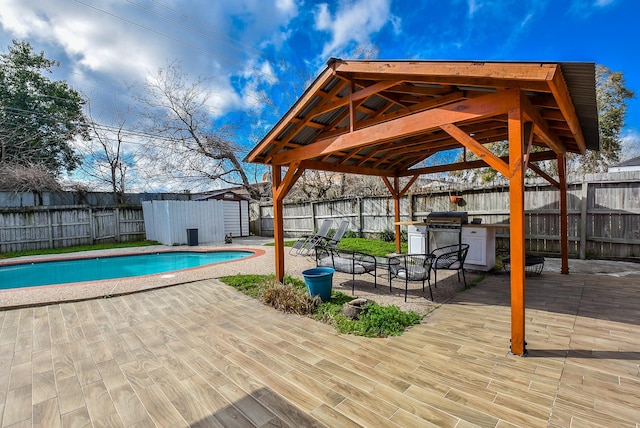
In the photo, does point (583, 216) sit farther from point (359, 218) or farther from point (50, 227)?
point (50, 227)

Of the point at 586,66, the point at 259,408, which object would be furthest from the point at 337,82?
the point at 259,408

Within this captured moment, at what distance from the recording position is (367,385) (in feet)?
7.37

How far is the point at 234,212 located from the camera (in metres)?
14.9

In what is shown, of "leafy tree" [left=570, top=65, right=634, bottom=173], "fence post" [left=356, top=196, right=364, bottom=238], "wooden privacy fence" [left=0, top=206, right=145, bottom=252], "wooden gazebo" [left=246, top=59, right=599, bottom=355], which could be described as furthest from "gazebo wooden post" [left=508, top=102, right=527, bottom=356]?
"wooden privacy fence" [left=0, top=206, right=145, bottom=252]

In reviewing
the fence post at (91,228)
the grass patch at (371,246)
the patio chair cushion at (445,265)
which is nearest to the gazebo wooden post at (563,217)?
the patio chair cushion at (445,265)

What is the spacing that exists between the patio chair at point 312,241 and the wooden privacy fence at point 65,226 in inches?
361

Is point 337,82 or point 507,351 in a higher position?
point 337,82

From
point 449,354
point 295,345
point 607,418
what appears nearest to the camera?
point 607,418

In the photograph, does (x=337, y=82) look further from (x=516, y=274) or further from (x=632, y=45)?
(x=632, y=45)

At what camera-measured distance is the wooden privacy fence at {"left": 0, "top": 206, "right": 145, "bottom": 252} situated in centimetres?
1123

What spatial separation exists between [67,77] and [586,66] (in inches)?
803

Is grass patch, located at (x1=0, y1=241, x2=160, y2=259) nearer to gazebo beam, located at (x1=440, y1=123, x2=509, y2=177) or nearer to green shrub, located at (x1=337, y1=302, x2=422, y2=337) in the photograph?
green shrub, located at (x1=337, y1=302, x2=422, y2=337)

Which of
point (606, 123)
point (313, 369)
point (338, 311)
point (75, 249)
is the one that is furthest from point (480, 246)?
point (75, 249)

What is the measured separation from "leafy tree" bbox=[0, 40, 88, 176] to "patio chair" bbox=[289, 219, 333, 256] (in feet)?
44.0
